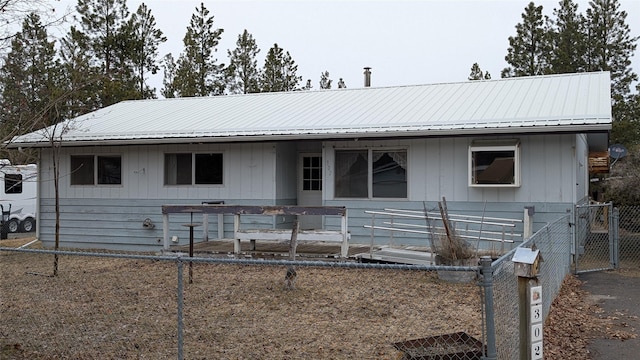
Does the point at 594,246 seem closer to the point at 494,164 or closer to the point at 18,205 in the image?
the point at 494,164

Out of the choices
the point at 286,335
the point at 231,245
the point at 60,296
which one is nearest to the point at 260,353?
the point at 286,335

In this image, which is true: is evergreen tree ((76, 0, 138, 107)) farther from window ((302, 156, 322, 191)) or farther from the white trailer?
window ((302, 156, 322, 191))

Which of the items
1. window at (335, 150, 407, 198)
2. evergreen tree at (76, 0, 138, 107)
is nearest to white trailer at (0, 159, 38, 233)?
evergreen tree at (76, 0, 138, 107)

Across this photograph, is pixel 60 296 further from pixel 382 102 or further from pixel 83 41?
pixel 83 41

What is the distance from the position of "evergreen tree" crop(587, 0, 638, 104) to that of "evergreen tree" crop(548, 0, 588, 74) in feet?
1.35

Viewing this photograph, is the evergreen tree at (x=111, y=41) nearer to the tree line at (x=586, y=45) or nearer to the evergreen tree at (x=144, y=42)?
the evergreen tree at (x=144, y=42)

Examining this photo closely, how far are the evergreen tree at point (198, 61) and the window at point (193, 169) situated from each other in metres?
18.3

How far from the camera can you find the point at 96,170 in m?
15.1

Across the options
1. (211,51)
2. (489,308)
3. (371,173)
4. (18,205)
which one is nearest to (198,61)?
(211,51)

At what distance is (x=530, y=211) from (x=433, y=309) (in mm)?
4801

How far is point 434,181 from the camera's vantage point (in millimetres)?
12555

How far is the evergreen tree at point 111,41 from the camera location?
28969 millimetres

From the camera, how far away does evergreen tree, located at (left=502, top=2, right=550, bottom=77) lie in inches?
1243

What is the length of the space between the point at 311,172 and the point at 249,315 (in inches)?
287
